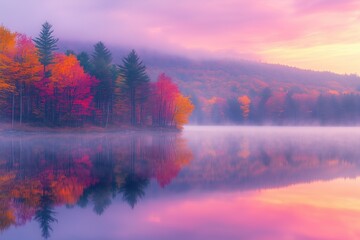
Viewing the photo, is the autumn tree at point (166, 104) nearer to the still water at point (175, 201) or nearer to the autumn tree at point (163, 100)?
the autumn tree at point (163, 100)

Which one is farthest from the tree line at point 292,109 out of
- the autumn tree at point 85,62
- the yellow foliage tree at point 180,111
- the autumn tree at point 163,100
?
the autumn tree at point 85,62

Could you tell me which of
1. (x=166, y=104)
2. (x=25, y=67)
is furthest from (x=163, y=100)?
(x=25, y=67)

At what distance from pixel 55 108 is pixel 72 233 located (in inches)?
2292

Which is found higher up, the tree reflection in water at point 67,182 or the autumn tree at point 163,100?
the autumn tree at point 163,100

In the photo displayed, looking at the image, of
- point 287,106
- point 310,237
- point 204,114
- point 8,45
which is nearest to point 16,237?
point 310,237

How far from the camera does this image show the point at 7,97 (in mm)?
61406

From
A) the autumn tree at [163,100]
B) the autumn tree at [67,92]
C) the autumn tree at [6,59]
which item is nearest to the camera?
the autumn tree at [6,59]

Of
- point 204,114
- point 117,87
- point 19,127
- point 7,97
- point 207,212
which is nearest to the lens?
point 207,212

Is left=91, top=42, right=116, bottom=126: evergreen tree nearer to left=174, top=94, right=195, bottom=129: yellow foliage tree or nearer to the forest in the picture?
the forest

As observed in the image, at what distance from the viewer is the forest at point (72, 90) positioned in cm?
5800

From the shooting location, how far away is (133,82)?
77.2 metres

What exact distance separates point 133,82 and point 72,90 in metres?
15.3

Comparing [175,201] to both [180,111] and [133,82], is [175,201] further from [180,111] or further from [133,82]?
[180,111]

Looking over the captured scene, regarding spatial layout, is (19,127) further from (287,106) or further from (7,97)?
(287,106)
